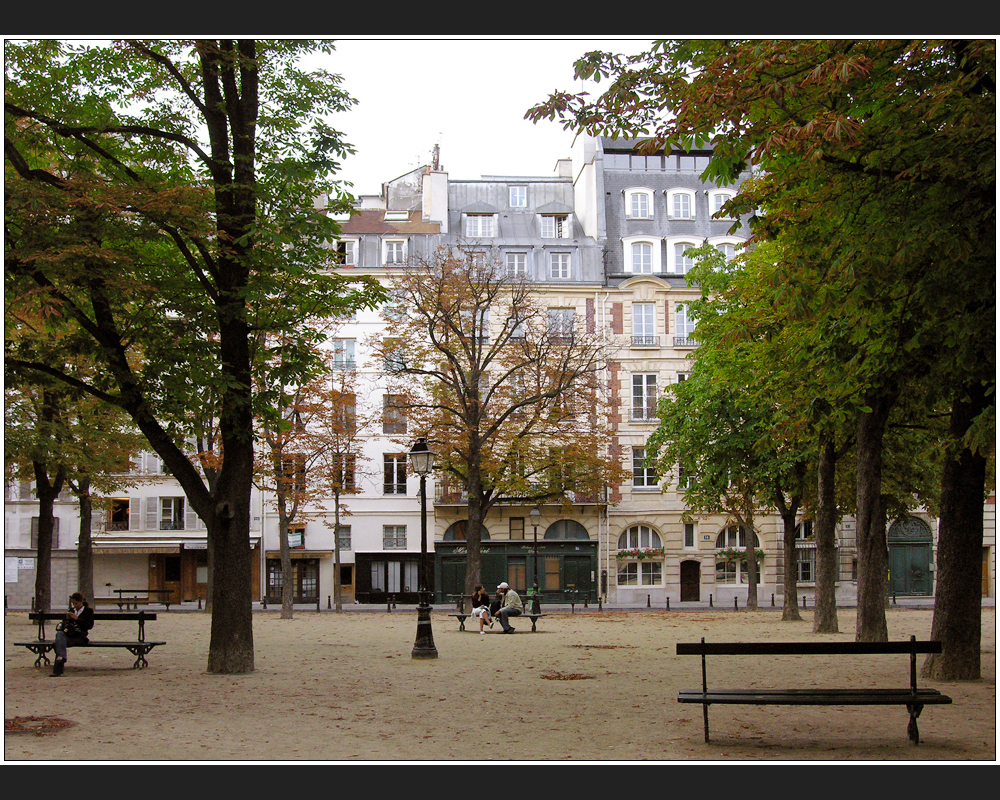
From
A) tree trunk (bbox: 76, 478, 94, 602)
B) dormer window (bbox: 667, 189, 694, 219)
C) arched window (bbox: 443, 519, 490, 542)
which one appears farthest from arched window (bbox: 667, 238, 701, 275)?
tree trunk (bbox: 76, 478, 94, 602)

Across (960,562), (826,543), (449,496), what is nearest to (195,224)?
(960,562)

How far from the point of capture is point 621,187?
177 feet

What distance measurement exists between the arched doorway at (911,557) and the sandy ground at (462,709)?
3101 centimetres

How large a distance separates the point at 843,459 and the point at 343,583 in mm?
28517

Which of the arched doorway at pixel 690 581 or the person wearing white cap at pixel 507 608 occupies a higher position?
the person wearing white cap at pixel 507 608

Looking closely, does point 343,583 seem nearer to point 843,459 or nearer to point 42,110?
point 843,459

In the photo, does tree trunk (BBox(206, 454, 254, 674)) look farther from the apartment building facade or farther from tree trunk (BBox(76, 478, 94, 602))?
the apartment building facade

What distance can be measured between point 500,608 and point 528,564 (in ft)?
71.8

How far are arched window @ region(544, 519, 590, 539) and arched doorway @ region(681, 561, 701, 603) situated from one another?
4.78 m

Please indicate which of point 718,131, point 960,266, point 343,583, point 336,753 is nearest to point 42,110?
point 718,131

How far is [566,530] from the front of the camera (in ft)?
161

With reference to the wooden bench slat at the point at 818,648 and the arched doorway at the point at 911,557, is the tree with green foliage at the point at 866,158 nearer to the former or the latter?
the wooden bench slat at the point at 818,648

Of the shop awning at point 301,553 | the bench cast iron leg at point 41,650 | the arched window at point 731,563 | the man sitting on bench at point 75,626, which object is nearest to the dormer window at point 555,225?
the arched window at point 731,563

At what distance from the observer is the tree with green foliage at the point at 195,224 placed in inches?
545
